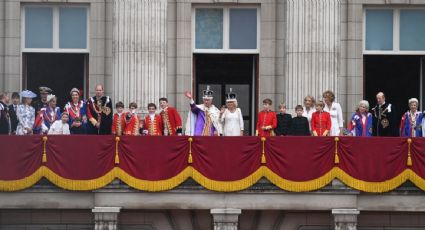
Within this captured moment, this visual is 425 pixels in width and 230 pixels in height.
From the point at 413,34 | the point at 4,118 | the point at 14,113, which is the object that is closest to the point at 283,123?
the point at 413,34

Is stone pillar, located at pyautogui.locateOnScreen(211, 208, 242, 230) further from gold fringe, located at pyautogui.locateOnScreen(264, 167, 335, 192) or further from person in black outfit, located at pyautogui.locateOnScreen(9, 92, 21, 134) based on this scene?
person in black outfit, located at pyautogui.locateOnScreen(9, 92, 21, 134)

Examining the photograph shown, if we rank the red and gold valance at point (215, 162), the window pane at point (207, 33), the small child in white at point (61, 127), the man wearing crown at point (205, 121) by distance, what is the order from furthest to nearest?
the window pane at point (207, 33) < the man wearing crown at point (205, 121) < the small child in white at point (61, 127) < the red and gold valance at point (215, 162)

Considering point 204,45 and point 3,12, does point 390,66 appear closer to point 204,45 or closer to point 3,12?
point 204,45

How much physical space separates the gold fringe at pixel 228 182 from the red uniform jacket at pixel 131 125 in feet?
9.45

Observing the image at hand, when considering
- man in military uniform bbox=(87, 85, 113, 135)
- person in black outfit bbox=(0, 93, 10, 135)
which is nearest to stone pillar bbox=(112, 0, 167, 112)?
man in military uniform bbox=(87, 85, 113, 135)

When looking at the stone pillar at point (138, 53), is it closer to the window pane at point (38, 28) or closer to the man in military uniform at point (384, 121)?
the window pane at point (38, 28)

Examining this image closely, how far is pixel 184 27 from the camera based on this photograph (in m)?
47.9

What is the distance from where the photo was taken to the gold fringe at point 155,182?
4112 cm

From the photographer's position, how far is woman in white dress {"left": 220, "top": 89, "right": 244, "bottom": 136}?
139 ft

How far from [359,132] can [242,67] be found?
6.79 m

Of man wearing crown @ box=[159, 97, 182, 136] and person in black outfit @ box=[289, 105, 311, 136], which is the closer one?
person in black outfit @ box=[289, 105, 311, 136]

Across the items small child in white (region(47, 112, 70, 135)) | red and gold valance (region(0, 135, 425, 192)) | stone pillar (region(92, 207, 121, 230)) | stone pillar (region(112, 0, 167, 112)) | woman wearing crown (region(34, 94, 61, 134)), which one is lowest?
stone pillar (region(92, 207, 121, 230))

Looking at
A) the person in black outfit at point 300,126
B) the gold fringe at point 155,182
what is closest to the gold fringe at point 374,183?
the person in black outfit at point 300,126

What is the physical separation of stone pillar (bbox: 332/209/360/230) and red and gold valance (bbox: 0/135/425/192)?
806 millimetres
